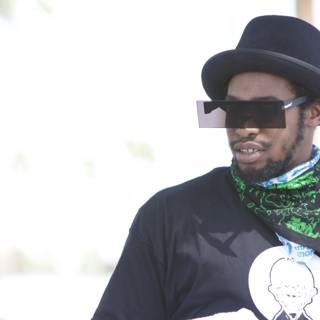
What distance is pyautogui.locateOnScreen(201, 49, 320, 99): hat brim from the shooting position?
255 cm

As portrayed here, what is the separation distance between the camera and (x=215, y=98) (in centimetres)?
283

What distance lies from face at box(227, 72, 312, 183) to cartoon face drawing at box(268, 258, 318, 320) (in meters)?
0.28

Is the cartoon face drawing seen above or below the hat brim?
below

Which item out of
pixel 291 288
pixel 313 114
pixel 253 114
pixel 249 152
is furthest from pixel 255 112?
pixel 291 288

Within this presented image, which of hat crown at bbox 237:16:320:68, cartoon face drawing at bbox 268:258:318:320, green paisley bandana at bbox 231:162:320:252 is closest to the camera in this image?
cartoon face drawing at bbox 268:258:318:320

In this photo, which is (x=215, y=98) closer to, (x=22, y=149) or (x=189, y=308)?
(x=189, y=308)

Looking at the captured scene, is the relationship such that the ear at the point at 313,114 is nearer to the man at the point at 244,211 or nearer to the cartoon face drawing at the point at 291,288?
the man at the point at 244,211

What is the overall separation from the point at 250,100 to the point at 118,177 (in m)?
1.34

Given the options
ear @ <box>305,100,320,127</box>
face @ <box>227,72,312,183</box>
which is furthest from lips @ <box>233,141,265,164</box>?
ear @ <box>305,100,320,127</box>

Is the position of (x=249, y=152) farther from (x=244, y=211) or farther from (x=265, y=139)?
(x=244, y=211)

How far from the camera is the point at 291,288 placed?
2.44 meters

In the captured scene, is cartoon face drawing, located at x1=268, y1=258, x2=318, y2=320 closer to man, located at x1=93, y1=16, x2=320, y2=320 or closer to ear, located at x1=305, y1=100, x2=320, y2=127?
man, located at x1=93, y1=16, x2=320, y2=320

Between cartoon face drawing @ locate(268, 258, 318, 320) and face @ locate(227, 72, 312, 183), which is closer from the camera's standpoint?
cartoon face drawing @ locate(268, 258, 318, 320)

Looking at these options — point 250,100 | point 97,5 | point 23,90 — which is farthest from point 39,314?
point 250,100
